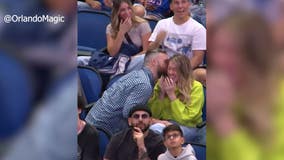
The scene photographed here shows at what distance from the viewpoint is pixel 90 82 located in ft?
10.1

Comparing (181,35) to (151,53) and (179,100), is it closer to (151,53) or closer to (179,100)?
(151,53)

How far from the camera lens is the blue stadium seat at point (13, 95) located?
2.97 metres

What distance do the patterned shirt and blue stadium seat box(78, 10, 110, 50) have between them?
28cm

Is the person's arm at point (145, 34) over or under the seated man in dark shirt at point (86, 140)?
over

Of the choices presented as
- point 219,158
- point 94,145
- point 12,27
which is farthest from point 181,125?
point 12,27

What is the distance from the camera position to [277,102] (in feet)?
10.3

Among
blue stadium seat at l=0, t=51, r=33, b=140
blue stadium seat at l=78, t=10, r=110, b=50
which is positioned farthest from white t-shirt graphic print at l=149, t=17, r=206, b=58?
blue stadium seat at l=0, t=51, r=33, b=140

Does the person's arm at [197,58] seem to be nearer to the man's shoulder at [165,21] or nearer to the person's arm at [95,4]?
the man's shoulder at [165,21]

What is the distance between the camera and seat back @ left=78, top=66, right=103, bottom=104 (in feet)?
10.1

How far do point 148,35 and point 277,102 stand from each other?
2.93 ft

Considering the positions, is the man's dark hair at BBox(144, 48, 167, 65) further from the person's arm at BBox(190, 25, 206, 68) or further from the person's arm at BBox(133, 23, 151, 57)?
the person's arm at BBox(190, 25, 206, 68)

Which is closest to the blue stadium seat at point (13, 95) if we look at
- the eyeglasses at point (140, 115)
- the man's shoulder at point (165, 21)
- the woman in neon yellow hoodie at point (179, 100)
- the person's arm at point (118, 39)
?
the person's arm at point (118, 39)

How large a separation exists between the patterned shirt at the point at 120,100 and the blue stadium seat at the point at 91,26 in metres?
0.28

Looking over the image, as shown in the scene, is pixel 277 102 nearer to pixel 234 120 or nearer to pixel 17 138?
pixel 234 120
